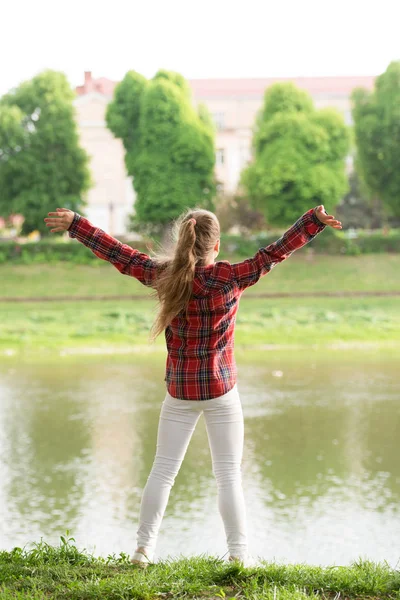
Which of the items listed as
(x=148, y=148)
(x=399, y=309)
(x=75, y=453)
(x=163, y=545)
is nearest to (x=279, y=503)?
(x=163, y=545)

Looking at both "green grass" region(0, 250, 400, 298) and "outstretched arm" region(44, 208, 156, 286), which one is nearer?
"outstretched arm" region(44, 208, 156, 286)

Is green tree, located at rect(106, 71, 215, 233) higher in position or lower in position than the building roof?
lower

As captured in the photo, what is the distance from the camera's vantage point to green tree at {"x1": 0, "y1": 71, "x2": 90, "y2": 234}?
37.0 m

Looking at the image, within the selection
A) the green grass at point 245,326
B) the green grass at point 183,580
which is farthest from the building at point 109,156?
the green grass at point 183,580

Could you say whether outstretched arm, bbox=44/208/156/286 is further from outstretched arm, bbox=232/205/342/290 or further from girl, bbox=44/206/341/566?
outstretched arm, bbox=232/205/342/290

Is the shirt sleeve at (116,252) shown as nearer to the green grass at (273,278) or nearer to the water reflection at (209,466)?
the water reflection at (209,466)

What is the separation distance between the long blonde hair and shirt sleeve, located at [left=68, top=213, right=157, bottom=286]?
96 mm

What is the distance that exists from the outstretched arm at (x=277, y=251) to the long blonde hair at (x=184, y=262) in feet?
0.55

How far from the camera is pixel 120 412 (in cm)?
1155

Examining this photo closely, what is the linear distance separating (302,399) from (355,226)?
Answer: 41449mm

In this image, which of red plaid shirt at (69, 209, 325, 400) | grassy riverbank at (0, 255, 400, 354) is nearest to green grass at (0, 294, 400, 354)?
grassy riverbank at (0, 255, 400, 354)

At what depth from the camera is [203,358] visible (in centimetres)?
441

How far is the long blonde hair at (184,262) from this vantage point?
A: 14.3ft

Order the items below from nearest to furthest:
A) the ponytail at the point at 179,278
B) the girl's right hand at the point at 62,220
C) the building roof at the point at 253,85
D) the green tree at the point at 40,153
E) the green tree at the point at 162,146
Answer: the ponytail at the point at 179,278
the girl's right hand at the point at 62,220
the green tree at the point at 162,146
the green tree at the point at 40,153
the building roof at the point at 253,85
